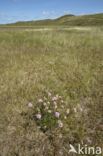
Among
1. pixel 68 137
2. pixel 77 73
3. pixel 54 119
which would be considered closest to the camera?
pixel 68 137

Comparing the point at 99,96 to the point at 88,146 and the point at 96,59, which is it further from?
the point at 96,59

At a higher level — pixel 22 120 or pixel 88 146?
pixel 22 120

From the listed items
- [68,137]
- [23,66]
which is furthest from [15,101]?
[23,66]

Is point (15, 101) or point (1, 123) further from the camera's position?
point (15, 101)

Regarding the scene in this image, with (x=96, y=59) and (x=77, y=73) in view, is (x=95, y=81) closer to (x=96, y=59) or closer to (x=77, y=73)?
(x=77, y=73)

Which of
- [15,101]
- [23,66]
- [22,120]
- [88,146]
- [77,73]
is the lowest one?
[88,146]

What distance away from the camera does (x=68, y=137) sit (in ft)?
6.42

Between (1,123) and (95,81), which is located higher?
(95,81)

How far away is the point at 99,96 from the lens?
2.97m

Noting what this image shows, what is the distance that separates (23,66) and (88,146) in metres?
3.39

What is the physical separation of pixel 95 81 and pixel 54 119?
2082 millimetres

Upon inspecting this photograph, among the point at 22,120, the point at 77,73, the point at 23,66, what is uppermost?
the point at 23,66

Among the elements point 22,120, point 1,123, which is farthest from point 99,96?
point 1,123

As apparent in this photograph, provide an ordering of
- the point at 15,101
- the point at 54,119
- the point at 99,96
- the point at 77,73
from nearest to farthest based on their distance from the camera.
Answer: the point at 54,119, the point at 15,101, the point at 99,96, the point at 77,73
